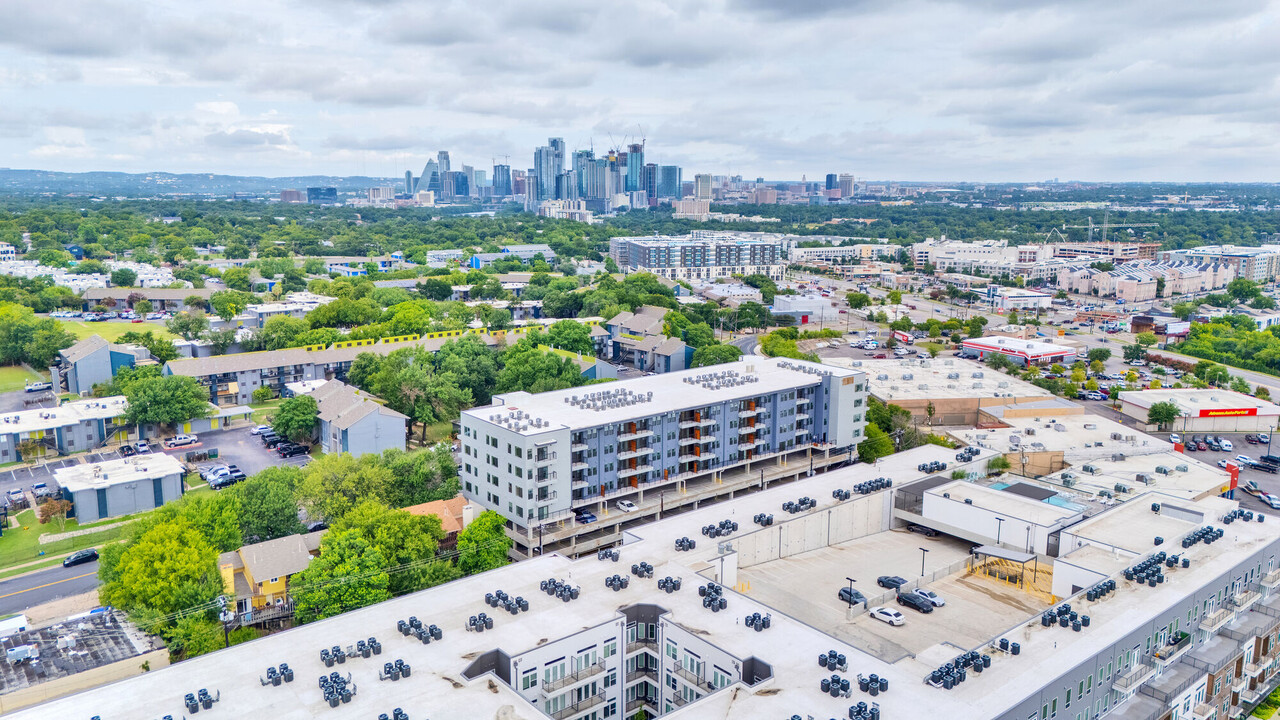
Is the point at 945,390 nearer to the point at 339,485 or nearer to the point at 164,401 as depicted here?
the point at 339,485

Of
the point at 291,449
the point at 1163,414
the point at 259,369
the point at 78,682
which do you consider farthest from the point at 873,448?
the point at 259,369

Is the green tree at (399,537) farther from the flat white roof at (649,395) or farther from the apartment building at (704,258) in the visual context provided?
the apartment building at (704,258)

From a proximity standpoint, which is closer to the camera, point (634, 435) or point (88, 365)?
point (634, 435)

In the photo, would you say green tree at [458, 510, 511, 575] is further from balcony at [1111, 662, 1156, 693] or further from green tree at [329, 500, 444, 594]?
balcony at [1111, 662, 1156, 693]

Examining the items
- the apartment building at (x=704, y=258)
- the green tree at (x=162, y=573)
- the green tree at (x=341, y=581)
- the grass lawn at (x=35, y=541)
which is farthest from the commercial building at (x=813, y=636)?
the apartment building at (x=704, y=258)

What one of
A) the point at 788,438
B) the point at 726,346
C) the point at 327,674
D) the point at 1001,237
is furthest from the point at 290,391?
the point at 1001,237

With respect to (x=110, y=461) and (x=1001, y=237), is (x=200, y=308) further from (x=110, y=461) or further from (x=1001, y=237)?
(x=1001, y=237)
